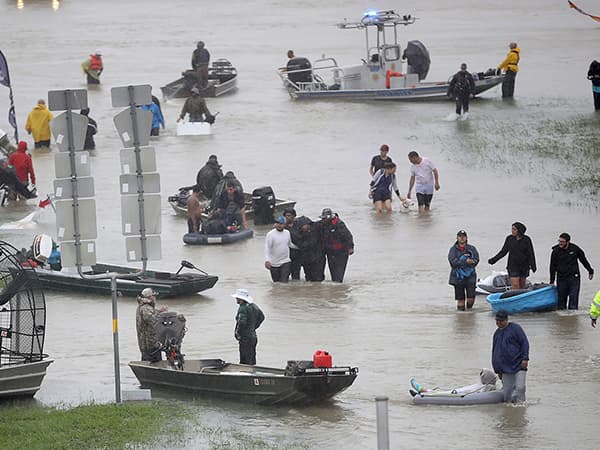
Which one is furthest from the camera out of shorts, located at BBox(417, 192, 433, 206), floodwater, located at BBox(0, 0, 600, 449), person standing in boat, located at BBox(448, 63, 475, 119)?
person standing in boat, located at BBox(448, 63, 475, 119)

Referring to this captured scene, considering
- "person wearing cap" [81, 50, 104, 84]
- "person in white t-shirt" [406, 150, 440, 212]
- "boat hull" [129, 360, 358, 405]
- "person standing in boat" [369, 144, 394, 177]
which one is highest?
"person wearing cap" [81, 50, 104, 84]

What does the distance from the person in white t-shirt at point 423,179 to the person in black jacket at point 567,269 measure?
826 cm

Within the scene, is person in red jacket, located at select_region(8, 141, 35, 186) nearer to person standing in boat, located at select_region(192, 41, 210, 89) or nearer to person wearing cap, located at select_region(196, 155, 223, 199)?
person wearing cap, located at select_region(196, 155, 223, 199)

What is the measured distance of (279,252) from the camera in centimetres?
2386

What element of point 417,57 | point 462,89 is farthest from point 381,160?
point 417,57

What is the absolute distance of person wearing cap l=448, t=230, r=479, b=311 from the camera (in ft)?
70.5

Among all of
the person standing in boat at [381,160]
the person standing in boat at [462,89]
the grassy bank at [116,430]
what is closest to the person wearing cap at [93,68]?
the person standing in boat at [462,89]

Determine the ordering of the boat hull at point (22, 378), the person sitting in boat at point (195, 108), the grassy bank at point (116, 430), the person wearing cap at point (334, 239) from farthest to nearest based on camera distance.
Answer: the person sitting in boat at point (195, 108), the person wearing cap at point (334, 239), the boat hull at point (22, 378), the grassy bank at point (116, 430)

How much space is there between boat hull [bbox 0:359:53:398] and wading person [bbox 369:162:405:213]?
539 inches

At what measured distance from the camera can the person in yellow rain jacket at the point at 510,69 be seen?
147 ft

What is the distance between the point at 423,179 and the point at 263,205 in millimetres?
3344

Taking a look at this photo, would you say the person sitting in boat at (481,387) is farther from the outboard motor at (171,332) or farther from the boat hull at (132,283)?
the boat hull at (132,283)

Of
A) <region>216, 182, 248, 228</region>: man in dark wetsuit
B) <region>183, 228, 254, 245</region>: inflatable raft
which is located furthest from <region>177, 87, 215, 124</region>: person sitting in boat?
<region>183, 228, 254, 245</region>: inflatable raft

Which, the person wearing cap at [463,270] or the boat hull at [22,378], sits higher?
the person wearing cap at [463,270]
